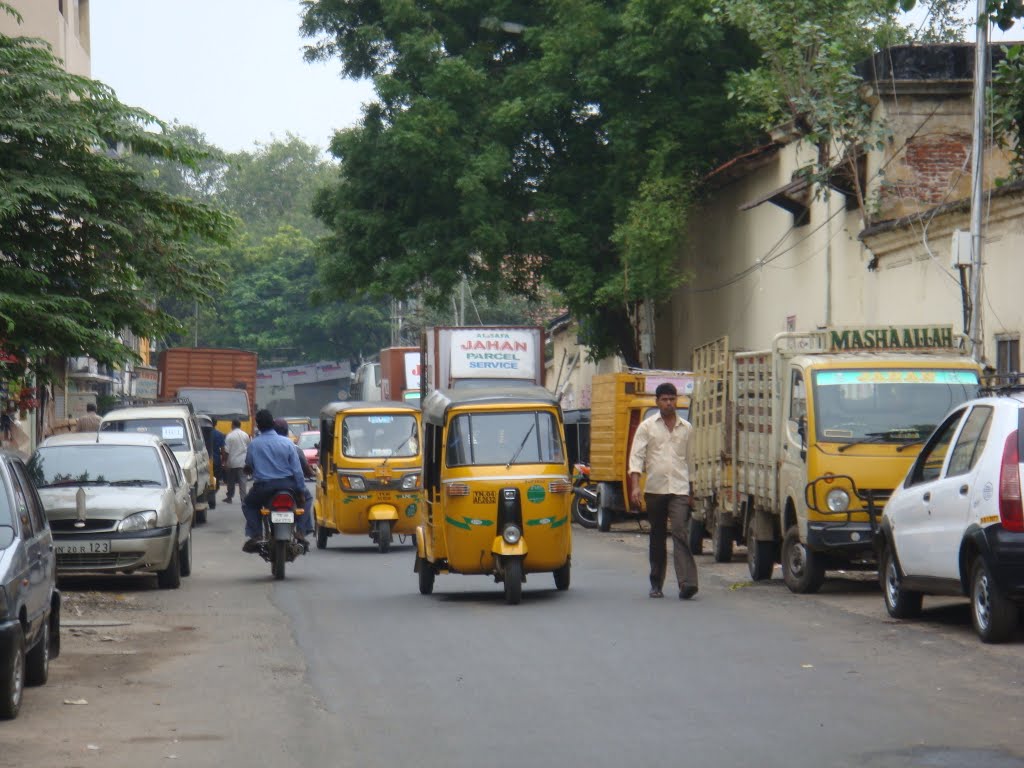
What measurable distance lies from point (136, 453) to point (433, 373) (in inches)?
604

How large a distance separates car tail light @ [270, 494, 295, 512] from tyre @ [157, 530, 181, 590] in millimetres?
1108

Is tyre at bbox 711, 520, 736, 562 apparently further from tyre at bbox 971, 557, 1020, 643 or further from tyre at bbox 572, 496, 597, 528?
tyre at bbox 572, 496, 597, 528

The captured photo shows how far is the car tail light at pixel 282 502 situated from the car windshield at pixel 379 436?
5607 millimetres

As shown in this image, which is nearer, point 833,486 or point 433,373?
point 833,486

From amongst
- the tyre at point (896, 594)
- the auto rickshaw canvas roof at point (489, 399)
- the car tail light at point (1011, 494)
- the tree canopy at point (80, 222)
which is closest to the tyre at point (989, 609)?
the car tail light at point (1011, 494)

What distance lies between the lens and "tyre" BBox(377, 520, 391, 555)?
76.3ft

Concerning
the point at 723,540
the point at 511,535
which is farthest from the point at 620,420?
the point at 511,535

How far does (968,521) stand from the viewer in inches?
448

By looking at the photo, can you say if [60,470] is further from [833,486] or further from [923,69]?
[923,69]

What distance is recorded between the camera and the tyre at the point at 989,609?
10953mm

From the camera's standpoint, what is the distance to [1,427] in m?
26.1

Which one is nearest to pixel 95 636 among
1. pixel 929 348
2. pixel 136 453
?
pixel 136 453

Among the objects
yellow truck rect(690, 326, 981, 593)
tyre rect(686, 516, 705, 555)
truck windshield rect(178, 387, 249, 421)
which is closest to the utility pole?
yellow truck rect(690, 326, 981, 593)

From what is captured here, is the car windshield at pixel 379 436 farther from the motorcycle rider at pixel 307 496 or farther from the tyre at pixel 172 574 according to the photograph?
the tyre at pixel 172 574
